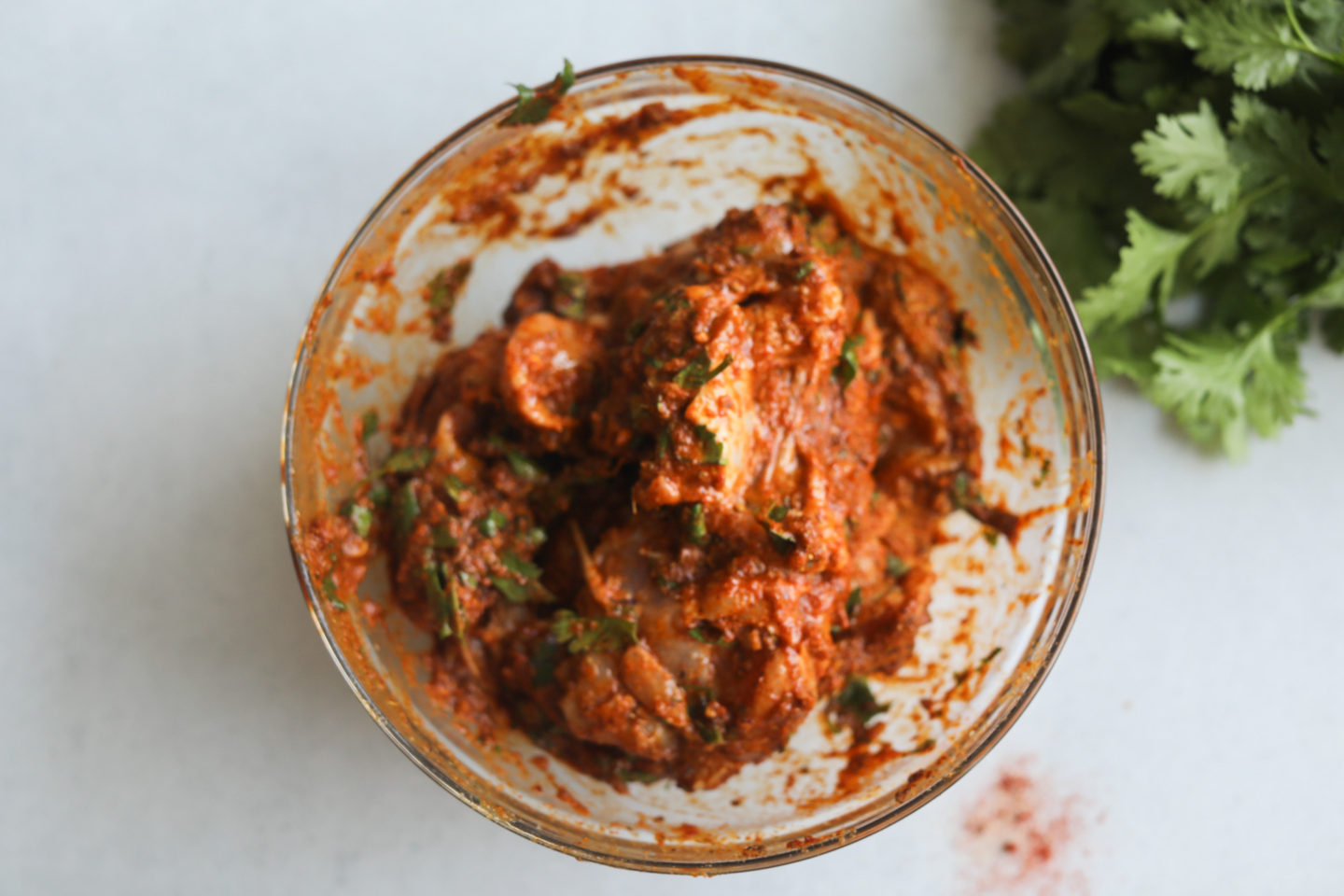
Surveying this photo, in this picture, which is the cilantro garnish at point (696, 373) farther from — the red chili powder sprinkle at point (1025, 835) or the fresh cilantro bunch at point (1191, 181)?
the red chili powder sprinkle at point (1025, 835)

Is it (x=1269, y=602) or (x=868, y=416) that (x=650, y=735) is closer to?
(x=868, y=416)

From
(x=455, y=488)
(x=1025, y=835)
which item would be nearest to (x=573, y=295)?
(x=455, y=488)

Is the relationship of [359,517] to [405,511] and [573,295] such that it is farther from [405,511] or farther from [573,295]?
[573,295]

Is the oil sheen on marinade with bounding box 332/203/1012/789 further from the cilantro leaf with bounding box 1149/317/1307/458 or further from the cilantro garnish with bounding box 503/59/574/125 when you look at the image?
the cilantro leaf with bounding box 1149/317/1307/458

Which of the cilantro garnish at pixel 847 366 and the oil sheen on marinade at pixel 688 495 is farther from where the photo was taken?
the cilantro garnish at pixel 847 366

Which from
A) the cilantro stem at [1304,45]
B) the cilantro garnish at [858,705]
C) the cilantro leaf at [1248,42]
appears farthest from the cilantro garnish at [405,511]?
the cilantro stem at [1304,45]

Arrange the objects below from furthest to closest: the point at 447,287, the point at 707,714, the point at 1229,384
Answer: the point at 1229,384
the point at 447,287
the point at 707,714

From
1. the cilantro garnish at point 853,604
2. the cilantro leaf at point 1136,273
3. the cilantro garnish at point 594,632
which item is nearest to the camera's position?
the cilantro garnish at point 594,632

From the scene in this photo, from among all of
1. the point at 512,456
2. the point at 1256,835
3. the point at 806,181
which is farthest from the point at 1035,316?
the point at 1256,835
